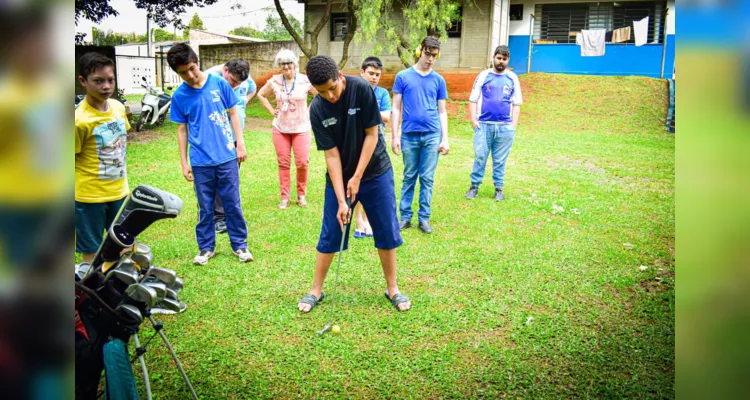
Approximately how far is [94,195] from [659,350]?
144 inches

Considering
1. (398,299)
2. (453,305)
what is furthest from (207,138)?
(453,305)

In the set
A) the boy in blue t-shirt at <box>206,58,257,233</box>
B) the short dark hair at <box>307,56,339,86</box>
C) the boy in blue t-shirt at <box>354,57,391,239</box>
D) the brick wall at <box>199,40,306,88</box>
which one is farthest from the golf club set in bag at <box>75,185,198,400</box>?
the brick wall at <box>199,40,306,88</box>

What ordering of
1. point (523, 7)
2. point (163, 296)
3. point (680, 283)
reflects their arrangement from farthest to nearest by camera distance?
1. point (523, 7)
2. point (163, 296)
3. point (680, 283)

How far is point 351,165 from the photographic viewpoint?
359 centimetres

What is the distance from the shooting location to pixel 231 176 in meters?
4.48

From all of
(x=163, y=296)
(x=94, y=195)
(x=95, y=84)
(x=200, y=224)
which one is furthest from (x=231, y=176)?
(x=163, y=296)

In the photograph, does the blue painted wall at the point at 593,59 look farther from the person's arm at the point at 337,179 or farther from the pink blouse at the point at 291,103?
the person's arm at the point at 337,179

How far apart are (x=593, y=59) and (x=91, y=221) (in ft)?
59.3

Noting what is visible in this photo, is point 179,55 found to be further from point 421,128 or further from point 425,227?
point 425,227

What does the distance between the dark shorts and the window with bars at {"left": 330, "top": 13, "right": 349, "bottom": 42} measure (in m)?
17.2

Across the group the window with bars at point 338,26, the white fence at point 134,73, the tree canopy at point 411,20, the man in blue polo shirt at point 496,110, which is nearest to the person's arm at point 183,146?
the man in blue polo shirt at point 496,110

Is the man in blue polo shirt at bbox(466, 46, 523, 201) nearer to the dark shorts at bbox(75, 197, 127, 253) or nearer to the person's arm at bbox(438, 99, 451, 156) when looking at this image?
the person's arm at bbox(438, 99, 451, 156)

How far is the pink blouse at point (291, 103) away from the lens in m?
6.07

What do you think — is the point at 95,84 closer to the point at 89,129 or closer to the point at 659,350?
the point at 89,129
